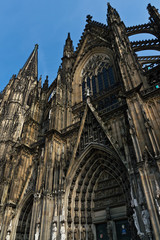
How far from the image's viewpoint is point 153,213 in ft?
22.2

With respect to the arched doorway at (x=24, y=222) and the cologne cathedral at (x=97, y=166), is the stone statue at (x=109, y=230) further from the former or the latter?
the arched doorway at (x=24, y=222)

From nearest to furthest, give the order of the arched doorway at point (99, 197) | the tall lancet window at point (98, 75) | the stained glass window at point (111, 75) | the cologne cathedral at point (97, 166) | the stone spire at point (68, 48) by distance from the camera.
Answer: the cologne cathedral at point (97, 166)
the arched doorway at point (99, 197)
the stained glass window at point (111, 75)
the tall lancet window at point (98, 75)
the stone spire at point (68, 48)

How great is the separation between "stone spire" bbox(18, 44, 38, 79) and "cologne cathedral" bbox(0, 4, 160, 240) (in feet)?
60.2

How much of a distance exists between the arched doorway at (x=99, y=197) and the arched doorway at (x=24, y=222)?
367 centimetres

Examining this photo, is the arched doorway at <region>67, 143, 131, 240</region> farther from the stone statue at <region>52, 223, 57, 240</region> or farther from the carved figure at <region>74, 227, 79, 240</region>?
the stone statue at <region>52, 223, 57, 240</region>

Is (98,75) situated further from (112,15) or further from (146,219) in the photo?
(146,219)

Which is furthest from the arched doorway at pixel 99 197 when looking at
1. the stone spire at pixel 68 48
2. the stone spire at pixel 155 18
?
the stone spire at pixel 68 48

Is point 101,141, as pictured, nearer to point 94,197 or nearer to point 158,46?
point 94,197

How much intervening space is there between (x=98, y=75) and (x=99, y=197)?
11.0 metres

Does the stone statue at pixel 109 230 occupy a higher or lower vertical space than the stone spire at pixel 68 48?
lower

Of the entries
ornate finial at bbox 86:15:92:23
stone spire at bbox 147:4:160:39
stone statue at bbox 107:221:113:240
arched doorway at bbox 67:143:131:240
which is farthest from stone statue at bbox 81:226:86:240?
ornate finial at bbox 86:15:92:23

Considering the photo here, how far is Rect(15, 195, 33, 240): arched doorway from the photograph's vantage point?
11609 mm

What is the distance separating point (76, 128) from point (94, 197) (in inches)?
173

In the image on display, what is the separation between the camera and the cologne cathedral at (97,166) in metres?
8.19
